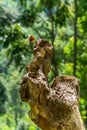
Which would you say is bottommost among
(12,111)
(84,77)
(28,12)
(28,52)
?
(12,111)

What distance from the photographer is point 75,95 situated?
311 cm

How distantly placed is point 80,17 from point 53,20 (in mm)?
2904

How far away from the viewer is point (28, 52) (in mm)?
8062

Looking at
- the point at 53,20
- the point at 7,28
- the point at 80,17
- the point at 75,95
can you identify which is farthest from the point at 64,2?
the point at 75,95

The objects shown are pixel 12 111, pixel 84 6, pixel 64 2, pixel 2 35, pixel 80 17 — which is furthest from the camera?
pixel 12 111

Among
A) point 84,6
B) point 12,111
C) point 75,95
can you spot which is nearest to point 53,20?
point 84,6

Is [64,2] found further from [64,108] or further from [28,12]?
[64,108]

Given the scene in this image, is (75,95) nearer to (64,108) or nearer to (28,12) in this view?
(64,108)

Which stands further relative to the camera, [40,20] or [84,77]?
[84,77]

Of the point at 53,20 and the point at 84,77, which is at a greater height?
the point at 53,20

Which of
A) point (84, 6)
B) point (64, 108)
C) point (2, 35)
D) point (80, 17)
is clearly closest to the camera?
point (64, 108)

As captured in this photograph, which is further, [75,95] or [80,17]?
[80,17]

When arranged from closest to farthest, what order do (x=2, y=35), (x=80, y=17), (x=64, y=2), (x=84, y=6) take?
(x=2, y=35) → (x=64, y=2) → (x=84, y=6) → (x=80, y=17)

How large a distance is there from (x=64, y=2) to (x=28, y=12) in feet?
2.41
